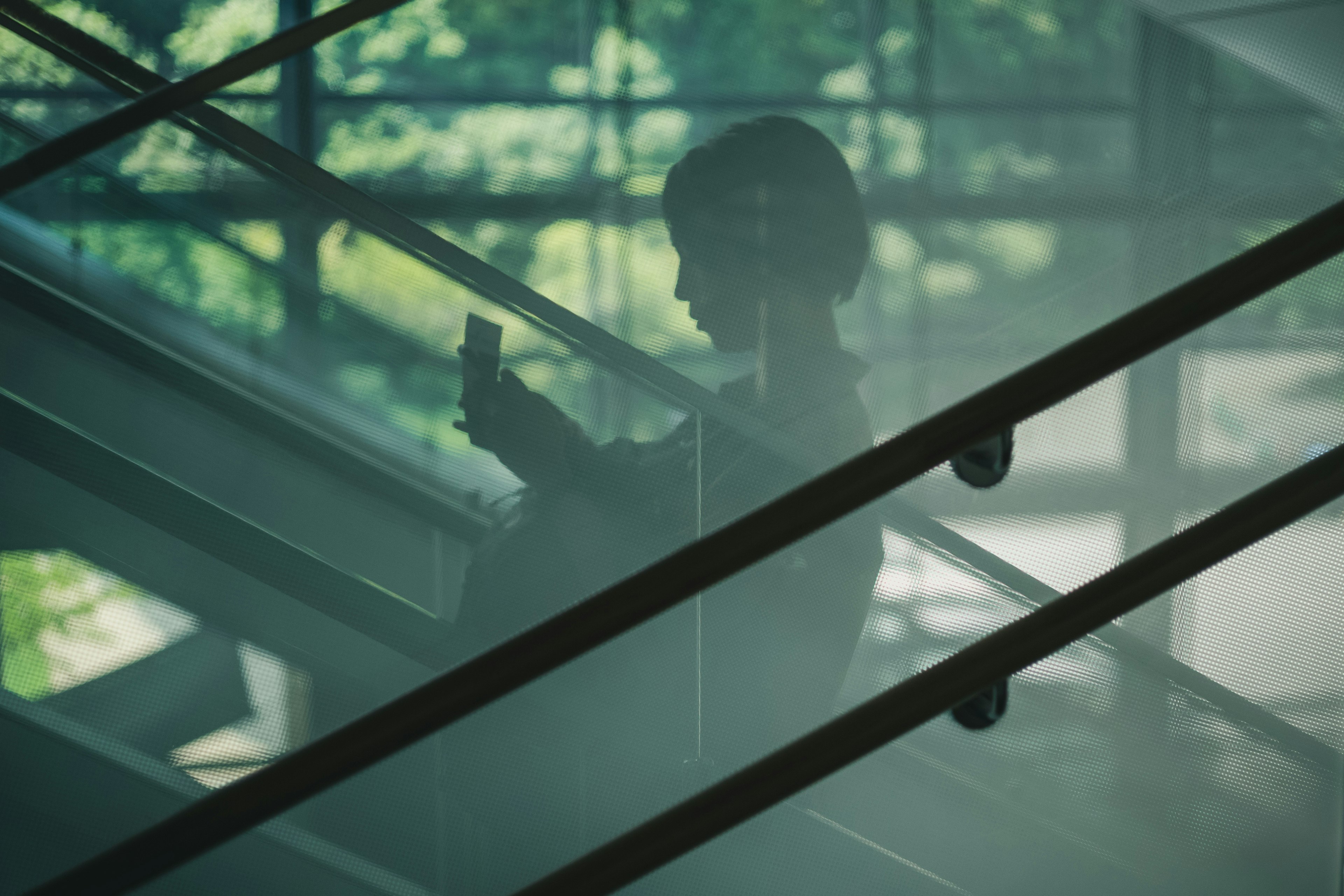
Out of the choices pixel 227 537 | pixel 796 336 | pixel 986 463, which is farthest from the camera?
pixel 227 537

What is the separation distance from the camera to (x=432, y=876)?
1188 millimetres

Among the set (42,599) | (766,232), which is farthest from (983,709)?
(42,599)

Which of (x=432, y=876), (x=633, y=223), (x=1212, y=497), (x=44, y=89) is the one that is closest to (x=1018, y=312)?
(x=1212, y=497)

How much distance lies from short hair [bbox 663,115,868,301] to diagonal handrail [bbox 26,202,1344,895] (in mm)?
433

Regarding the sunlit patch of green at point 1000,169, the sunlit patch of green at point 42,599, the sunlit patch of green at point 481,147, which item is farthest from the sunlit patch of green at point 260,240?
the sunlit patch of green at point 1000,169

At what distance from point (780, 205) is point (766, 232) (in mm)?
39

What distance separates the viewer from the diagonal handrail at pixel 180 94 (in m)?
1.28

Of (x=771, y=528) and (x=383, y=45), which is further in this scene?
(x=383, y=45)

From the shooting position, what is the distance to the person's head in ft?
3.79

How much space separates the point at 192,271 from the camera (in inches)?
51.2

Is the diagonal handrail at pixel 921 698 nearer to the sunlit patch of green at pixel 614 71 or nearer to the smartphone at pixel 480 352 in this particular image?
the smartphone at pixel 480 352

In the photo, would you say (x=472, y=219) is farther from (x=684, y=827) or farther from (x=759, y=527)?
(x=684, y=827)

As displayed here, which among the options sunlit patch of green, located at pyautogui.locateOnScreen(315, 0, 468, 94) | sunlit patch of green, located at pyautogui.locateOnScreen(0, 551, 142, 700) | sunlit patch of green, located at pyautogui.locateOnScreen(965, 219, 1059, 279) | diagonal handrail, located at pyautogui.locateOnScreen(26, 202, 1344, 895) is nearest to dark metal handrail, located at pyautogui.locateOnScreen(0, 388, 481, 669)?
sunlit patch of green, located at pyautogui.locateOnScreen(0, 551, 142, 700)

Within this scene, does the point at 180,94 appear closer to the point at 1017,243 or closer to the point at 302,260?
the point at 302,260
